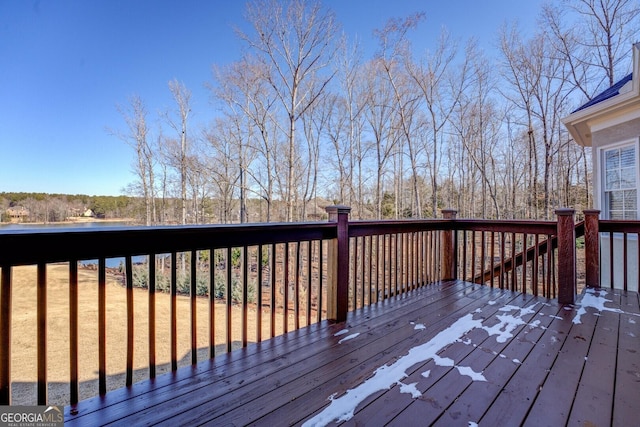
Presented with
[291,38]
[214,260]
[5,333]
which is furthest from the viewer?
[291,38]

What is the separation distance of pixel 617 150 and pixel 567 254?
11.4ft

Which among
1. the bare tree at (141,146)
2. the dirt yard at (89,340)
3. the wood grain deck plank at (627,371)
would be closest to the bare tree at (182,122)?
the bare tree at (141,146)

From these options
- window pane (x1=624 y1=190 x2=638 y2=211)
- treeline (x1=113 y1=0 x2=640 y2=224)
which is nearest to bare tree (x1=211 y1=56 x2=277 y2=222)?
treeline (x1=113 y1=0 x2=640 y2=224)

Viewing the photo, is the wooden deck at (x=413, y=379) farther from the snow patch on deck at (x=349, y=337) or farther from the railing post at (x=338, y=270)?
the railing post at (x=338, y=270)

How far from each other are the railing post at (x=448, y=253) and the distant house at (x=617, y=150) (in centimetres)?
312

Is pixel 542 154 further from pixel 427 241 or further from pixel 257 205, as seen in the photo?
pixel 257 205

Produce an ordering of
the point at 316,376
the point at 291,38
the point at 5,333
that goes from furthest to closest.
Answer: the point at 291,38
the point at 316,376
the point at 5,333

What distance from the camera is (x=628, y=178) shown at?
15.7 ft

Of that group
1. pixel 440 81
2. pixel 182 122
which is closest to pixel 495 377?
pixel 440 81

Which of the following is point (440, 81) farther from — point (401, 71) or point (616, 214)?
point (616, 214)

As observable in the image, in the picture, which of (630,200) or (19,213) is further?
(630,200)

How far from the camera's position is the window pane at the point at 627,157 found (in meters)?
4.69


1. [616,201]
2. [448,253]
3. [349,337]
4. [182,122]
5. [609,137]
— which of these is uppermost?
[182,122]

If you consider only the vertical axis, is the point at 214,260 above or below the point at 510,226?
below
